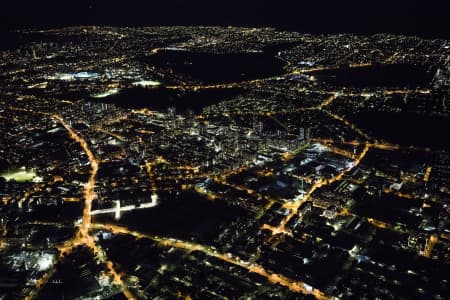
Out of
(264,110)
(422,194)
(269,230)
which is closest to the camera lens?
(269,230)

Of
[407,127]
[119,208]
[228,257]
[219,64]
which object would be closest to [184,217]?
[119,208]

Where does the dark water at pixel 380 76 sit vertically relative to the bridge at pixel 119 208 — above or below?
above

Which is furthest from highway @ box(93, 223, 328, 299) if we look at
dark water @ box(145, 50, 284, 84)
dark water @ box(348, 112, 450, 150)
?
dark water @ box(145, 50, 284, 84)

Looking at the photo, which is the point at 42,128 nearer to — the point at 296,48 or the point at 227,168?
the point at 227,168

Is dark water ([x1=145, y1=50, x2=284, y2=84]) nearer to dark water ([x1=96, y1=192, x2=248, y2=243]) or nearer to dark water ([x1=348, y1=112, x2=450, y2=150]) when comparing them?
dark water ([x1=348, y1=112, x2=450, y2=150])

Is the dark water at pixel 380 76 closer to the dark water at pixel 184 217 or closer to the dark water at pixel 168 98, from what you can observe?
the dark water at pixel 168 98

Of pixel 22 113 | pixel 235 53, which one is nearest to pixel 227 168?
pixel 22 113

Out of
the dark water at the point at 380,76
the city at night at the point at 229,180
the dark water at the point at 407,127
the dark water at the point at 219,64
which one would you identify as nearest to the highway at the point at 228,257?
the city at night at the point at 229,180

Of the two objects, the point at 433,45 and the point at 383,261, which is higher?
the point at 433,45
